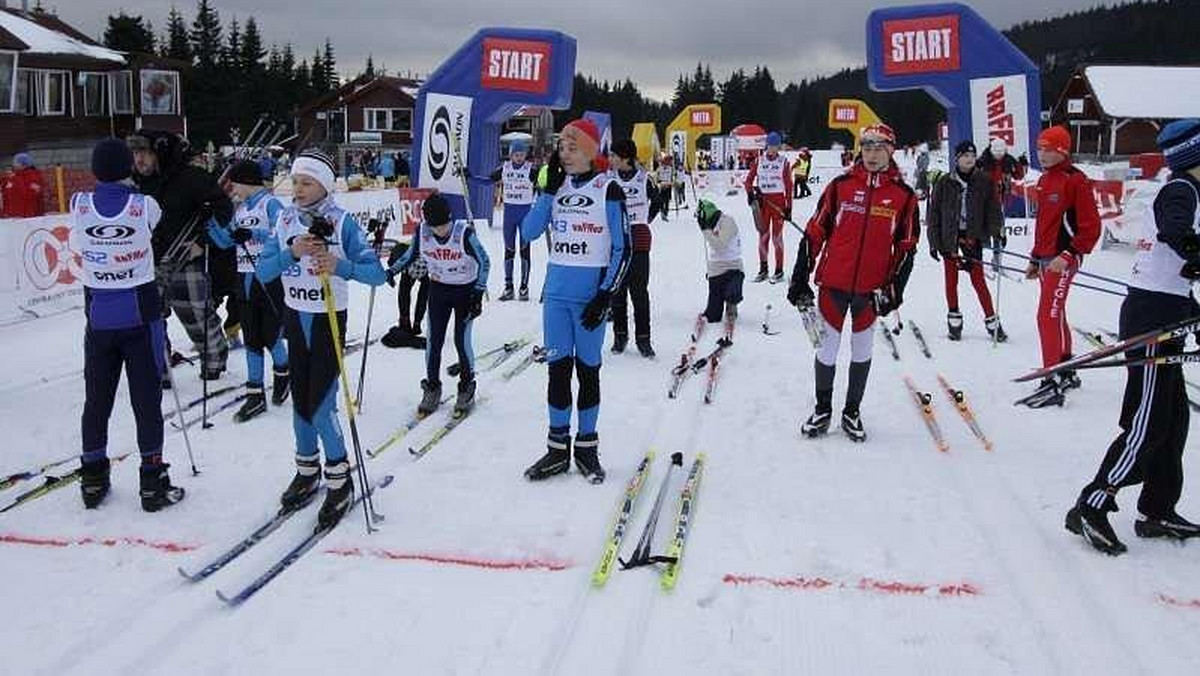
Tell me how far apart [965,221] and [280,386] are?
707 cm

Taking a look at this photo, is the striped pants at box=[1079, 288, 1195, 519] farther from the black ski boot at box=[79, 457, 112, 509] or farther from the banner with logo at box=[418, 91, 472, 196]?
the banner with logo at box=[418, 91, 472, 196]

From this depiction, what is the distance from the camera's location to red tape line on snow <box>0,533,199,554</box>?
4.62 m

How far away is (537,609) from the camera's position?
3969 mm

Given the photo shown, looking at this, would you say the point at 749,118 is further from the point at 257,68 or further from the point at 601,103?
the point at 257,68

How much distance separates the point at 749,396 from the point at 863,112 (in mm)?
39333

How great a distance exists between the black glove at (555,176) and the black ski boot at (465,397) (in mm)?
2152

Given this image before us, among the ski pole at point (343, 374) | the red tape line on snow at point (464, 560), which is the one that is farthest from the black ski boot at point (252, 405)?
the red tape line on snow at point (464, 560)

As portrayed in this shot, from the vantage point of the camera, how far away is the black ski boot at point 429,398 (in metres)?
7.14

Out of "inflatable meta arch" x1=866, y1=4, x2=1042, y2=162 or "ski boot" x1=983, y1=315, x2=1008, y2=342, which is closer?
"ski boot" x1=983, y1=315, x2=1008, y2=342

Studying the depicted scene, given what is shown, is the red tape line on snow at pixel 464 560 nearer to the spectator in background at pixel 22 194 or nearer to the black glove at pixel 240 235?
the black glove at pixel 240 235

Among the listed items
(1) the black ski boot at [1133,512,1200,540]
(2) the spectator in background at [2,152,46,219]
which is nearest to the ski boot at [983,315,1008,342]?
(1) the black ski boot at [1133,512,1200,540]

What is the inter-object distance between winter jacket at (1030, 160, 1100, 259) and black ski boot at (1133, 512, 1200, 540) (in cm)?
321

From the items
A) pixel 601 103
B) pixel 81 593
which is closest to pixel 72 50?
pixel 81 593

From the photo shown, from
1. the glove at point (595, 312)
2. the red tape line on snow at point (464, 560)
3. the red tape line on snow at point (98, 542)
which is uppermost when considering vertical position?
the glove at point (595, 312)
